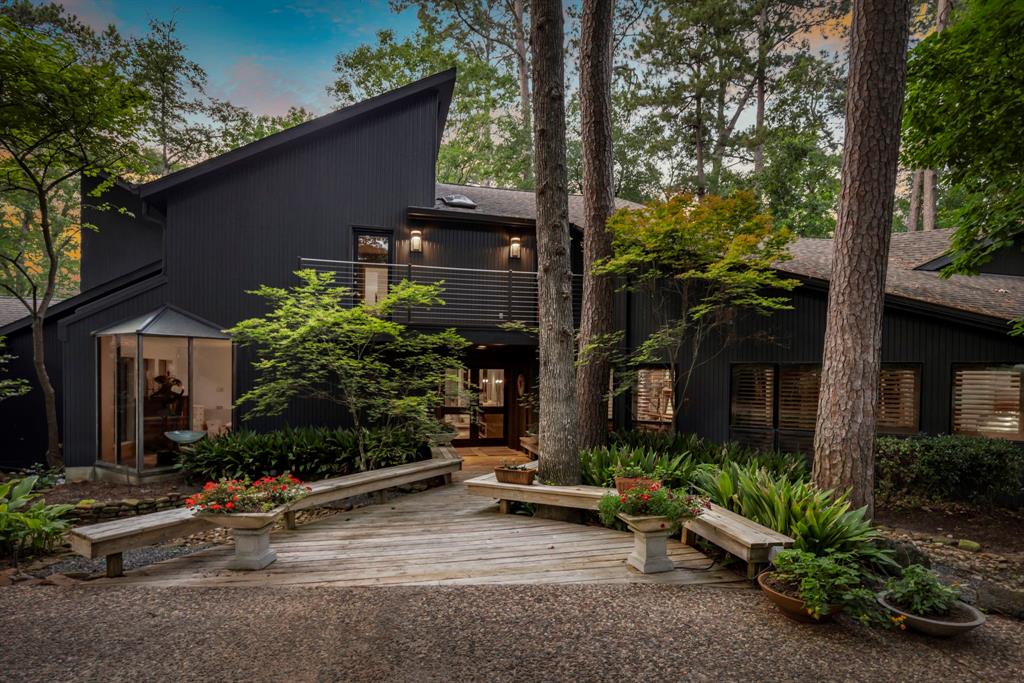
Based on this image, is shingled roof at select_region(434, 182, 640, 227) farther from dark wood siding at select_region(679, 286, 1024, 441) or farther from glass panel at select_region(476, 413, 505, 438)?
glass panel at select_region(476, 413, 505, 438)

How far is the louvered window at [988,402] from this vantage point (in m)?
7.00

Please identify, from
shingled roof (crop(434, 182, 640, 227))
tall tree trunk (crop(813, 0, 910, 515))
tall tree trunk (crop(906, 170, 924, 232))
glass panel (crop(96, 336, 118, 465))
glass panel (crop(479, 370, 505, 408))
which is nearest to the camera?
tall tree trunk (crop(813, 0, 910, 515))

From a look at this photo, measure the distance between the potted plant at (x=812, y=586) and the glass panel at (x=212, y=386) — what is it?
934 centimetres

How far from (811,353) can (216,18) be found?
61.6 ft

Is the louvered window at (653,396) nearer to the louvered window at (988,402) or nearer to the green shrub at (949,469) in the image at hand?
the green shrub at (949,469)

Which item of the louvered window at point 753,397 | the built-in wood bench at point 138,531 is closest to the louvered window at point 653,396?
the louvered window at point 753,397

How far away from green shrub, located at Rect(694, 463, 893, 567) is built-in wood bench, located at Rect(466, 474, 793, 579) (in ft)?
0.43

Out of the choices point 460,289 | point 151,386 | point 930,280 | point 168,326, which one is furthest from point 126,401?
point 930,280

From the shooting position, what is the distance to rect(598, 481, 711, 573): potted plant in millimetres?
4309

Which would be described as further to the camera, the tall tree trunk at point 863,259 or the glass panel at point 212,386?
the glass panel at point 212,386

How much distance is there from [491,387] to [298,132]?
7.04 m

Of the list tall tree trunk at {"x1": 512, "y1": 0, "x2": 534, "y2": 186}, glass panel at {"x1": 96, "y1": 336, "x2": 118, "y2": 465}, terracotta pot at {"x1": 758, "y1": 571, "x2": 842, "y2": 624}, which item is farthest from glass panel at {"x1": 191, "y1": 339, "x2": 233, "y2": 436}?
tall tree trunk at {"x1": 512, "y1": 0, "x2": 534, "y2": 186}

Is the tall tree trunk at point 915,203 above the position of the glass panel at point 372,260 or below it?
above

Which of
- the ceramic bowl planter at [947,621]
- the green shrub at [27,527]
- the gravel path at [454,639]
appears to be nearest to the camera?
the gravel path at [454,639]
